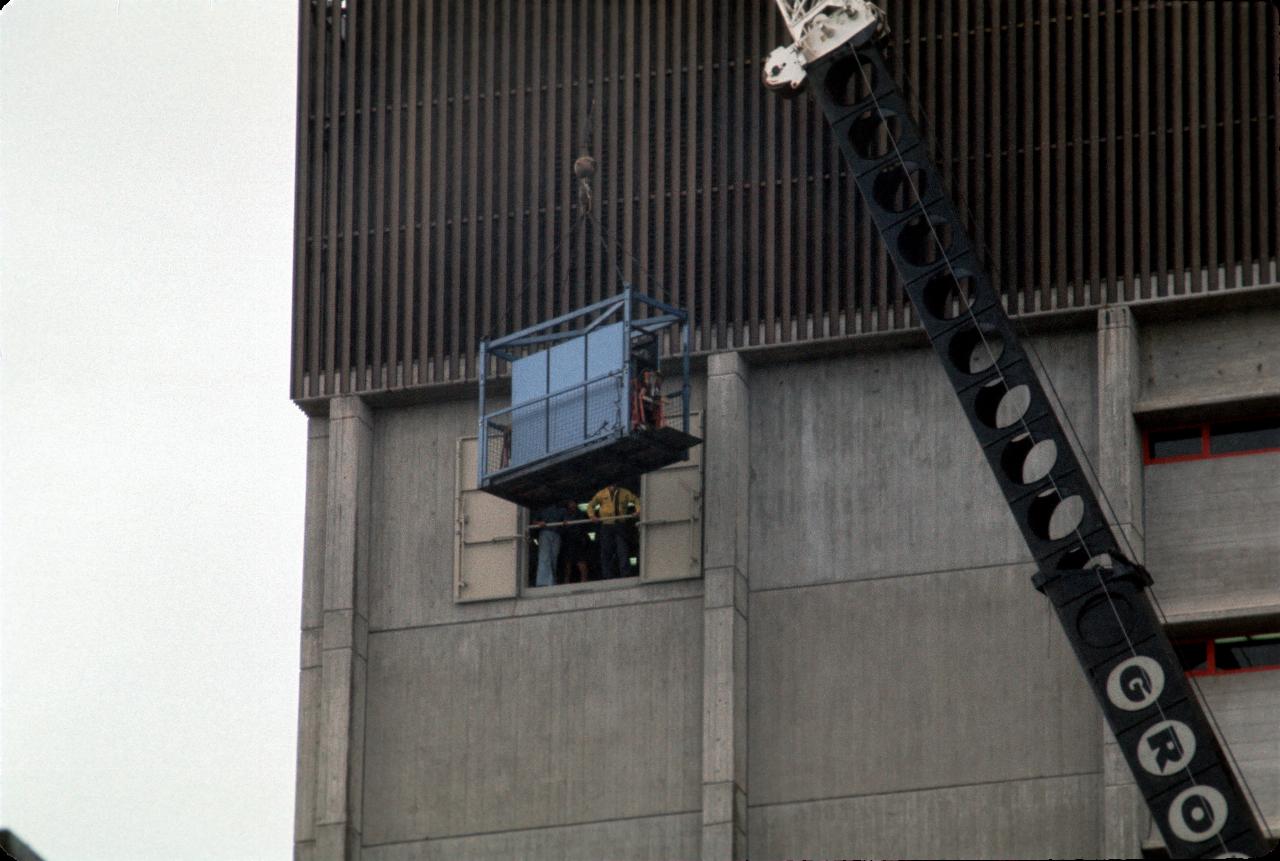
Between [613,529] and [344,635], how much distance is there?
4.85m

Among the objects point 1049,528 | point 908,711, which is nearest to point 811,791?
point 908,711

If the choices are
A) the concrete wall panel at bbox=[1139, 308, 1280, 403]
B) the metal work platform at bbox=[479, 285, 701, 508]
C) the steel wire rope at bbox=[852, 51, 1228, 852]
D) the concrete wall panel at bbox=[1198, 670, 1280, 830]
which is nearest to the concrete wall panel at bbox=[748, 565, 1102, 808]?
the concrete wall panel at bbox=[1198, 670, 1280, 830]

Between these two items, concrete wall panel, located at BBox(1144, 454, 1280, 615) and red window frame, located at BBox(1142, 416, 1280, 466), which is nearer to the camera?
concrete wall panel, located at BBox(1144, 454, 1280, 615)

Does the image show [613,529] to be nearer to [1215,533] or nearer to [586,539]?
[586,539]

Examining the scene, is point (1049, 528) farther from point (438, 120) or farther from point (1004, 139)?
point (438, 120)

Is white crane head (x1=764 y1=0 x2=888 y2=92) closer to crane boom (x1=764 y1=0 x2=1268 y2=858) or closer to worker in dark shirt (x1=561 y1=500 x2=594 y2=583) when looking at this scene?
crane boom (x1=764 y1=0 x2=1268 y2=858)

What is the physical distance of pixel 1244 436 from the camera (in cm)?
5631

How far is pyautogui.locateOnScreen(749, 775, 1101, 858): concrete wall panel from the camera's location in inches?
2159

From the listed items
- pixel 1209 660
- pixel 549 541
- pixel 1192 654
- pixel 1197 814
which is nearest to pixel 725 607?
pixel 549 541

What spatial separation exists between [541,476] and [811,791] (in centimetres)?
651

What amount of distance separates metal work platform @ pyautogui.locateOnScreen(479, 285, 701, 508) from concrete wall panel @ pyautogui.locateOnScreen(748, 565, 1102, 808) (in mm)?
3595

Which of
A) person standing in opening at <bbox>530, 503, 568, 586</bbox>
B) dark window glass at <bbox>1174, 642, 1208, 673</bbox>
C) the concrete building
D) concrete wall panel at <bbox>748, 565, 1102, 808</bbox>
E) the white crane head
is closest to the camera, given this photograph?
dark window glass at <bbox>1174, 642, 1208, 673</bbox>

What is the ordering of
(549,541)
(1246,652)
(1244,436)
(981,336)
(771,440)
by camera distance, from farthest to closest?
1. (549,541)
2. (771,440)
3. (1244,436)
4. (1246,652)
5. (981,336)

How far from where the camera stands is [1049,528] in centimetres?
5400
